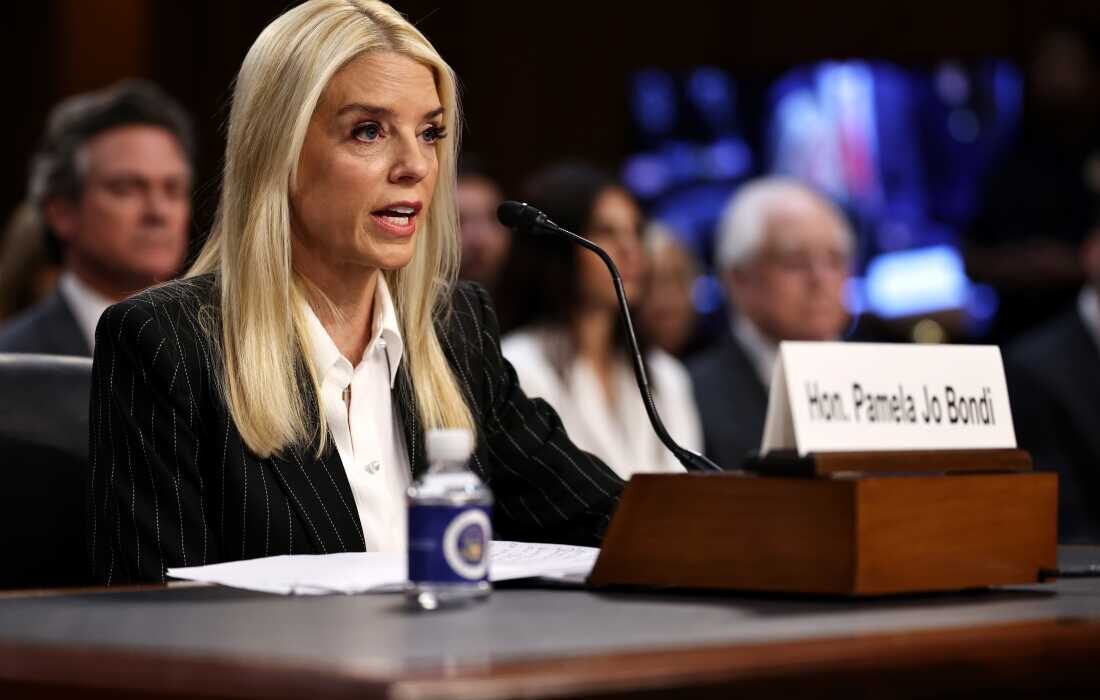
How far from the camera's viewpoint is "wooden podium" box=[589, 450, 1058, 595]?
1.37m

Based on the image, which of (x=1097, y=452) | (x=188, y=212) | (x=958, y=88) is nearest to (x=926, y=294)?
(x=958, y=88)

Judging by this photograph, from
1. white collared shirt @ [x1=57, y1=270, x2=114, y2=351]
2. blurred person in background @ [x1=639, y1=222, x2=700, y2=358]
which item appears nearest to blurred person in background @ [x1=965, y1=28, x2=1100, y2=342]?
blurred person in background @ [x1=639, y1=222, x2=700, y2=358]

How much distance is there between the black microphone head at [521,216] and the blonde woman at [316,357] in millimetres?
179

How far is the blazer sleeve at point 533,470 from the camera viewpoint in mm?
2014

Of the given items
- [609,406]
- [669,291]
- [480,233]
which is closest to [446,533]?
[609,406]

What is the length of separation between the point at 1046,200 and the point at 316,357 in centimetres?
428

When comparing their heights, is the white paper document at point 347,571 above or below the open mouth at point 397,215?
below

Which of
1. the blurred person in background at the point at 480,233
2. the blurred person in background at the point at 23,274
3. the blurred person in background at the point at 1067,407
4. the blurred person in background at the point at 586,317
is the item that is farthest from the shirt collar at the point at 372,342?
the blurred person in background at the point at 480,233

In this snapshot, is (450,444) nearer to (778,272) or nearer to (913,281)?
(778,272)

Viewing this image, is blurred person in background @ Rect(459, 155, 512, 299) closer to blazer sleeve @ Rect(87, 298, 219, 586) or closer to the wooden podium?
blazer sleeve @ Rect(87, 298, 219, 586)

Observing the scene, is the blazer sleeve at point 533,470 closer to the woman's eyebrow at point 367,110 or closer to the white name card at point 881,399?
the woman's eyebrow at point 367,110

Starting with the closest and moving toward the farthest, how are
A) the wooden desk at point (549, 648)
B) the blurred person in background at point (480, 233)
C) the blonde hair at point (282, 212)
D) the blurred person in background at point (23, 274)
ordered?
the wooden desk at point (549, 648) < the blonde hair at point (282, 212) < the blurred person in background at point (23, 274) < the blurred person in background at point (480, 233)

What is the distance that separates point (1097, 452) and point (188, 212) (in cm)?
219

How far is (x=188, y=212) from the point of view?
152 inches
